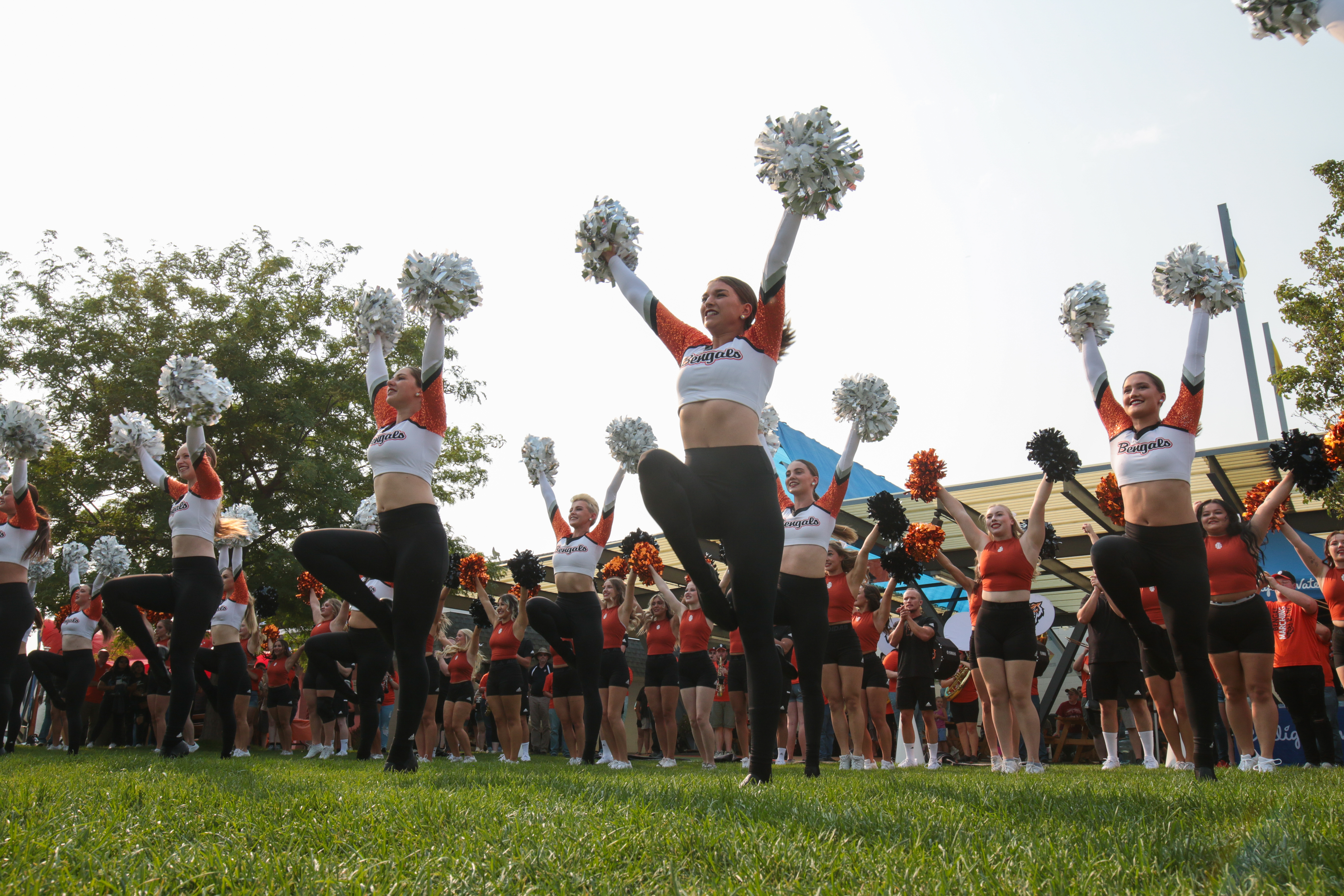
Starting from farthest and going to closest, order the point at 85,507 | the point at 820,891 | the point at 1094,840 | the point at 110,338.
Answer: the point at 110,338 < the point at 85,507 < the point at 1094,840 < the point at 820,891

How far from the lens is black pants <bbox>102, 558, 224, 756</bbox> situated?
668 centimetres

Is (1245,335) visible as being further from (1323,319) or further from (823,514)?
(823,514)

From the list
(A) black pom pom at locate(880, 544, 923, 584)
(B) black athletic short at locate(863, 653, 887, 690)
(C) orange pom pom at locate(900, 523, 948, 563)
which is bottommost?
(B) black athletic short at locate(863, 653, 887, 690)

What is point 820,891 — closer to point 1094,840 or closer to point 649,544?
point 1094,840

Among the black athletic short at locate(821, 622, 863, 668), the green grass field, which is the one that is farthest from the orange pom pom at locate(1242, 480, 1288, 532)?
the green grass field

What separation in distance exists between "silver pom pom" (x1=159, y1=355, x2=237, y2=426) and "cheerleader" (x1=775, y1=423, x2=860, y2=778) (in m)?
4.79

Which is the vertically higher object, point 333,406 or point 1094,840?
point 333,406

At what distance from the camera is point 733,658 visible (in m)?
13.1

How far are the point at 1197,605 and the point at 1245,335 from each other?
19.0m

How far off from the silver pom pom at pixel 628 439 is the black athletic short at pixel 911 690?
13.5ft

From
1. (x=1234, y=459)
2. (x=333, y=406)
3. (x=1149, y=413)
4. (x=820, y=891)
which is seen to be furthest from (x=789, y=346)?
(x=333, y=406)

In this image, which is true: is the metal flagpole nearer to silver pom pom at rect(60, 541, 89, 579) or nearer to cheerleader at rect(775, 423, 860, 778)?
cheerleader at rect(775, 423, 860, 778)

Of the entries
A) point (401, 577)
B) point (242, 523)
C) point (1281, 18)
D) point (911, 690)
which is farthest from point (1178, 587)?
point (242, 523)

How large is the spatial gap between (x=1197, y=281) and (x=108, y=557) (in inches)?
450
